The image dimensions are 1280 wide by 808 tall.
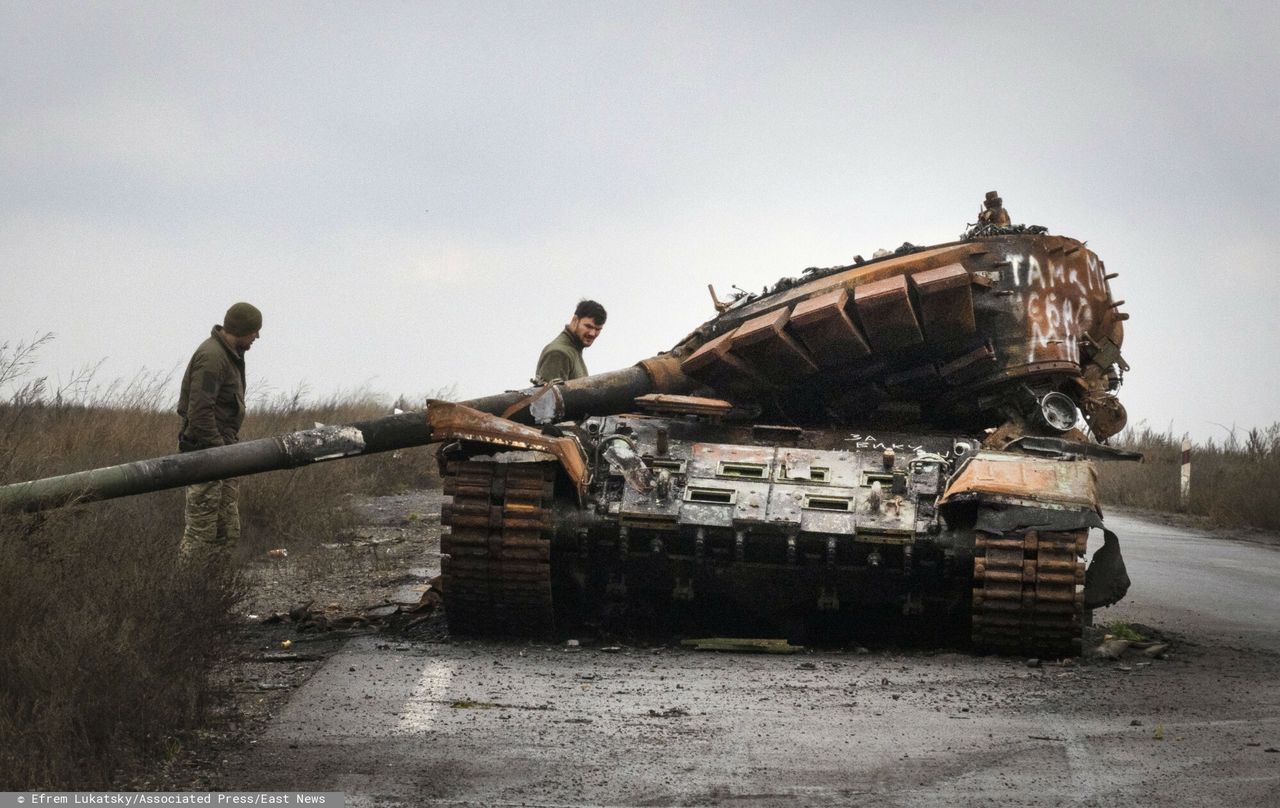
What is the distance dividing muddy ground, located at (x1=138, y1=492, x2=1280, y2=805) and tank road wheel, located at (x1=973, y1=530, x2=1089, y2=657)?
8.0 inches

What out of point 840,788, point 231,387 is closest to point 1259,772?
point 840,788

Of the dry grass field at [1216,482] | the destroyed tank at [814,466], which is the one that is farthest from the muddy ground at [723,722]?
the dry grass field at [1216,482]

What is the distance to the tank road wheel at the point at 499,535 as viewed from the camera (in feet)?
28.1

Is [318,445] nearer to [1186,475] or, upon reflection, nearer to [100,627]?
[100,627]

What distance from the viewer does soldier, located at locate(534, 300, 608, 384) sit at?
11297 mm

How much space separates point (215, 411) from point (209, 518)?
0.65 meters

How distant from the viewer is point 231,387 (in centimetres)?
1013

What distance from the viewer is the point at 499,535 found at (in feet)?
28.3

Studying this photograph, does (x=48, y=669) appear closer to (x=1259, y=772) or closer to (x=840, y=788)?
(x=840, y=788)

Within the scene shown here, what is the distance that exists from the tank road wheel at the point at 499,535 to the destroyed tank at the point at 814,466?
0.01 meters

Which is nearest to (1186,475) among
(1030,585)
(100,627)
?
(1030,585)

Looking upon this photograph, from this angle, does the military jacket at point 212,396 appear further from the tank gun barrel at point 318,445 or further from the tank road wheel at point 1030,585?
the tank road wheel at point 1030,585

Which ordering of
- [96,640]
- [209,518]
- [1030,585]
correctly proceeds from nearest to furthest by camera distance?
[96,640]
[1030,585]
[209,518]

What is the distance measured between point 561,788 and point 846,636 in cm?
451
